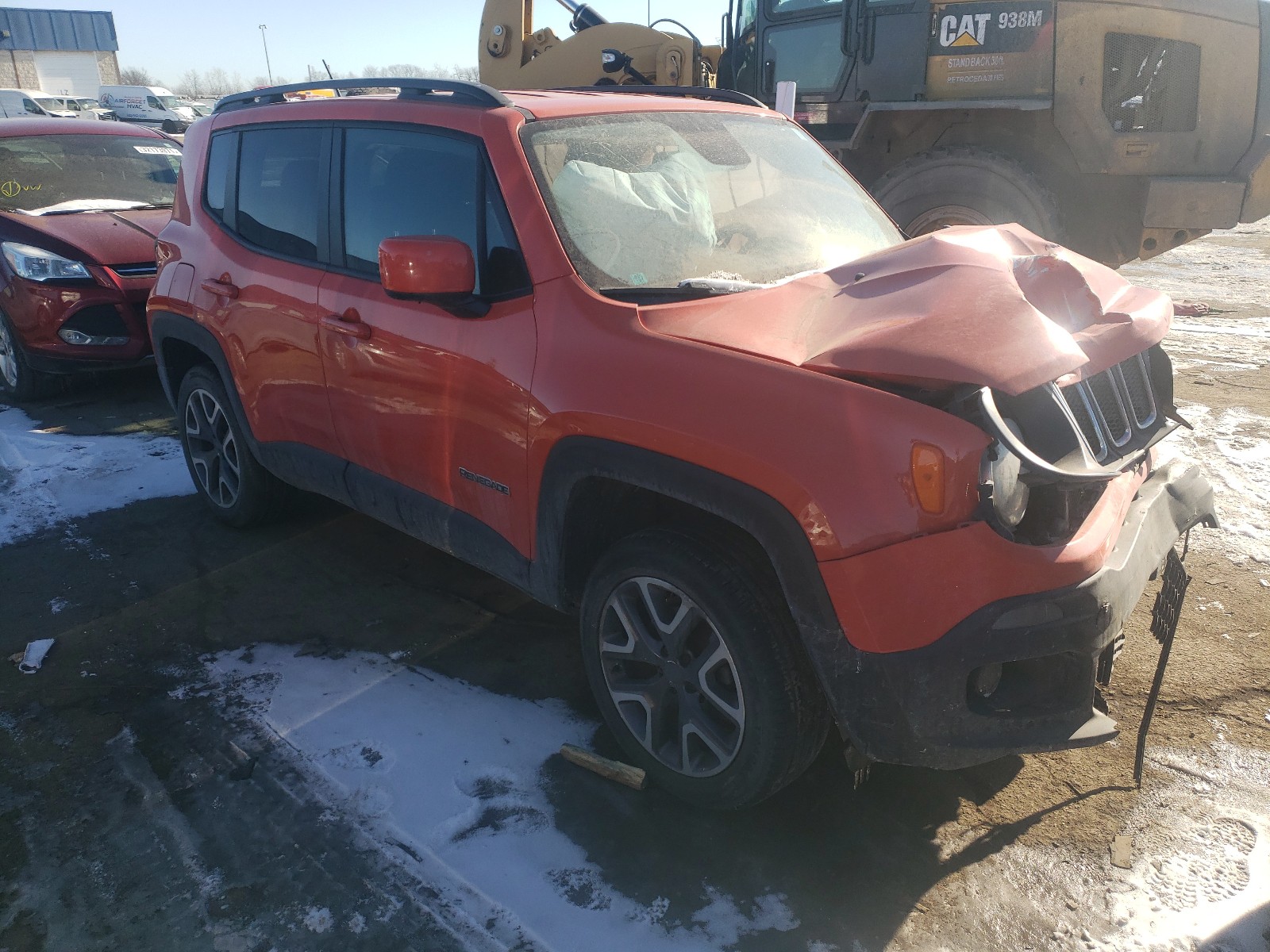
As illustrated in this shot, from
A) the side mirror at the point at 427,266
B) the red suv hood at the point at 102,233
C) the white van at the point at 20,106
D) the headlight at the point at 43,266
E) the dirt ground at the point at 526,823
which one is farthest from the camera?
the white van at the point at 20,106

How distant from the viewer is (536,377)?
9.06ft

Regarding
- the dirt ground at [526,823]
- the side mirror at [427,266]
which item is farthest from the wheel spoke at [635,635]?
the side mirror at [427,266]

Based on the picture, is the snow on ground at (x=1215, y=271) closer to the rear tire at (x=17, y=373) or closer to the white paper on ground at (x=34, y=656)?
the white paper on ground at (x=34, y=656)

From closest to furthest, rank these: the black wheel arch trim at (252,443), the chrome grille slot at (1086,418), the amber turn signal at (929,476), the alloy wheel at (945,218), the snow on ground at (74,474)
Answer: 1. the amber turn signal at (929,476)
2. the chrome grille slot at (1086,418)
3. the black wheel arch trim at (252,443)
4. the snow on ground at (74,474)
5. the alloy wheel at (945,218)

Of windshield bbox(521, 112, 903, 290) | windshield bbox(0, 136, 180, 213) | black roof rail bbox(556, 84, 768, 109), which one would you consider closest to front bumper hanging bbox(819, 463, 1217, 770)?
windshield bbox(521, 112, 903, 290)

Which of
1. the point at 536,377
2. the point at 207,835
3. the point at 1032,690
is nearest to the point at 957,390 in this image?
the point at 1032,690

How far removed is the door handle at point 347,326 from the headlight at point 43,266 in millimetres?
3995

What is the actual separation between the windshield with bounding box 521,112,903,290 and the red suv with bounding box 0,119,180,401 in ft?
15.5

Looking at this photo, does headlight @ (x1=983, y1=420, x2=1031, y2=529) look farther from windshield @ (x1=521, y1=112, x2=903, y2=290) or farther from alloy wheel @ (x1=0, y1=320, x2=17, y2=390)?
alloy wheel @ (x1=0, y1=320, x2=17, y2=390)

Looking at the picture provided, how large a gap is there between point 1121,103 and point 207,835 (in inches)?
287

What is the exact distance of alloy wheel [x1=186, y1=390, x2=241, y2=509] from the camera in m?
4.51

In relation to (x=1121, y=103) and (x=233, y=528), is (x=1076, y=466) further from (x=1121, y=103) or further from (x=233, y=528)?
(x=1121, y=103)

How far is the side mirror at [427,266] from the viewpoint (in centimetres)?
278

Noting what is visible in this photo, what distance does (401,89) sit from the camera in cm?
349
